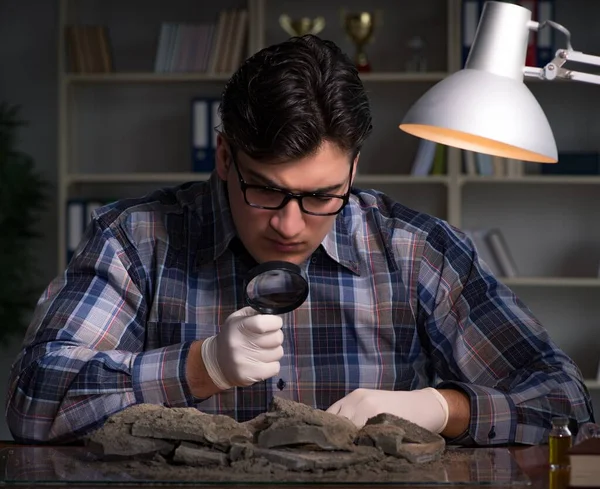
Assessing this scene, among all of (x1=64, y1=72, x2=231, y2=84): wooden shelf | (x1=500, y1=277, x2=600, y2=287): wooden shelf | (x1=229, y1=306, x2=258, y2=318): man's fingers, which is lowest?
(x1=500, y1=277, x2=600, y2=287): wooden shelf

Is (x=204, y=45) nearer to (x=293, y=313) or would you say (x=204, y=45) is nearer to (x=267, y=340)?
(x=293, y=313)

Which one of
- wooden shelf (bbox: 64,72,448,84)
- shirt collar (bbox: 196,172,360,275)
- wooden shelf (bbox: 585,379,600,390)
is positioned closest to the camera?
shirt collar (bbox: 196,172,360,275)

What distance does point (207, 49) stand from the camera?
12.9 ft

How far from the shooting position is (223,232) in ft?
6.04

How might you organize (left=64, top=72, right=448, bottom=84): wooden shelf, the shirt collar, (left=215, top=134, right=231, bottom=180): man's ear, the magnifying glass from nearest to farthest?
the magnifying glass → (left=215, top=134, right=231, bottom=180): man's ear → the shirt collar → (left=64, top=72, right=448, bottom=84): wooden shelf

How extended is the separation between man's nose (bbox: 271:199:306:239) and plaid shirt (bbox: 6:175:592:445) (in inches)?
8.5

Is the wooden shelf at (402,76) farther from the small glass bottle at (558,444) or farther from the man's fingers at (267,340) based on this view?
the small glass bottle at (558,444)

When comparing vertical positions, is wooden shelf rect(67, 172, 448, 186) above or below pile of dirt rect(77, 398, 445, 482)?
above

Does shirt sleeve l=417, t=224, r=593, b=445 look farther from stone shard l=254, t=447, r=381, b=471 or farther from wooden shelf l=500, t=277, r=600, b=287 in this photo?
wooden shelf l=500, t=277, r=600, b=287

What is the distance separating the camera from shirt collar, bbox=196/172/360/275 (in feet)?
6.03

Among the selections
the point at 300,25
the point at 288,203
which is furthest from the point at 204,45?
the point at 288,203

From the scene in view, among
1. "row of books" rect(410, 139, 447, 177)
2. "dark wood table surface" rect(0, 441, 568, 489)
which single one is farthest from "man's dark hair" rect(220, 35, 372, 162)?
"row of books" rect(410, 139, 447, 177)

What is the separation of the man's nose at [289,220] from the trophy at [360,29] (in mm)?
2371

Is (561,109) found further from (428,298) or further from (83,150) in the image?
(428,298)
